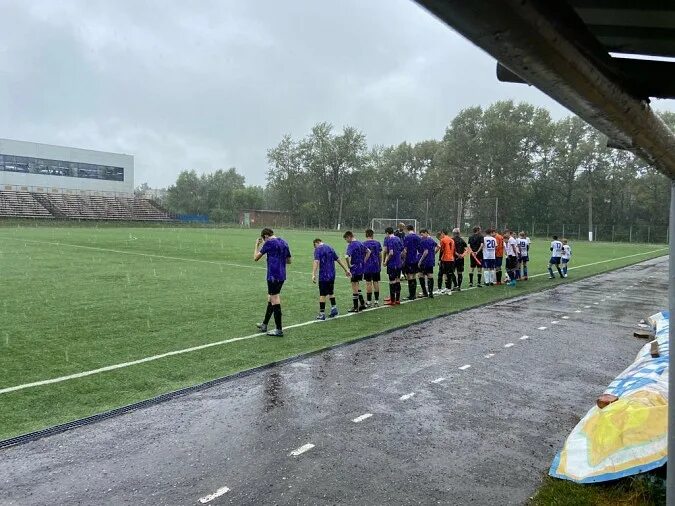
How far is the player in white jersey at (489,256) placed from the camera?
1612 centimetres

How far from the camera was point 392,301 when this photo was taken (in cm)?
1252

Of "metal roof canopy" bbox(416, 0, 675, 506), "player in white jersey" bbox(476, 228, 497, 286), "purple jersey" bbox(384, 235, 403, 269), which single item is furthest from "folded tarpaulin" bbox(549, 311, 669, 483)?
"player in white jersey" bbox(476, 228, 497, 286)

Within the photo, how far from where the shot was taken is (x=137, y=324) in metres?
9.77

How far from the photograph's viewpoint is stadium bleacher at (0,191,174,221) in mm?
59969

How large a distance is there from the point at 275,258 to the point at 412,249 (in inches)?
205

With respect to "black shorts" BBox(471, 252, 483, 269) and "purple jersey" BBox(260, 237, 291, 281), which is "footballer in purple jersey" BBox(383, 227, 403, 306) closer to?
"purple jersey" BBox(260, 237, 291, 281)

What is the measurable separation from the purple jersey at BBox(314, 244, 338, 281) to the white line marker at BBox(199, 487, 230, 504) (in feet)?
22.2

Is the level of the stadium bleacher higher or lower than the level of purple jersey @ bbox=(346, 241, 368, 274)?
higher

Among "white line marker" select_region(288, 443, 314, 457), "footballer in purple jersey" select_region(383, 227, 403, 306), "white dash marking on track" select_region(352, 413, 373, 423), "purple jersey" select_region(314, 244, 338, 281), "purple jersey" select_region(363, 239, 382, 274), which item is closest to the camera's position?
"white line marker" select_region(288, 443, 314, 457)

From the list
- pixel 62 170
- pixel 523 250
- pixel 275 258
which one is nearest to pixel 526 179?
pixel 523 250

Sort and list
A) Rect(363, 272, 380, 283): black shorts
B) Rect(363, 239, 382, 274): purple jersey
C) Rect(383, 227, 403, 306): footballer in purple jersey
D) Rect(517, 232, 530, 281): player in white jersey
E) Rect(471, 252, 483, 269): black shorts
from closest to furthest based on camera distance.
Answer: Rect(363, 239, 382, 274): purple jersey
Rect(363, 272, 380, 283): black shorts
Rect(383, 227, 403, 306): footballer in purple jersey
Rect(471, 252, 483, 269): black shorts
Rect(517, 232, 530, 281): player in white jersey

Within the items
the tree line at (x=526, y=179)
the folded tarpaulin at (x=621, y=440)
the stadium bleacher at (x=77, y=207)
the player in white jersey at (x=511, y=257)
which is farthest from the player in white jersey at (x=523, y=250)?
the stadium bleacher at (x=77, y=207)

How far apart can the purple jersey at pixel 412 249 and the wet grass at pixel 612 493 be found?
30.8 ft

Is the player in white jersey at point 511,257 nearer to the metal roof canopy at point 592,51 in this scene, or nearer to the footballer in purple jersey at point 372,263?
the footballer in purple jersey at point 372,263
